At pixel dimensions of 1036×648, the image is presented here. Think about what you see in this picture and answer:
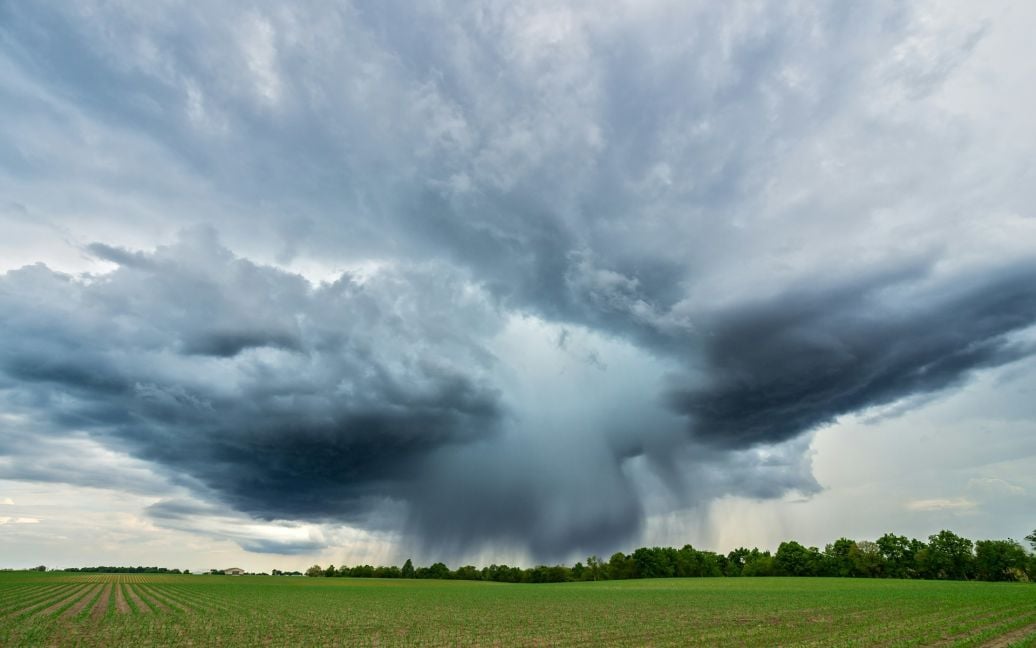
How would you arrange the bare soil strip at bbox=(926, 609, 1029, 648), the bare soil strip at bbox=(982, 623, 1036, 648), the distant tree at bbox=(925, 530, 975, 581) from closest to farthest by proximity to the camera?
the bare soil strip at bbox=(982, 623, 1036, 648) < the bare soil strip at bbox=(926, 609, 1029, 648) < the distant tree at bbox=(925, 530, 975, 581)

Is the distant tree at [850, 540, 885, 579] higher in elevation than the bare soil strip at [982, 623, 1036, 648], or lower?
higher

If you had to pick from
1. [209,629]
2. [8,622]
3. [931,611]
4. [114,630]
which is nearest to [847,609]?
[931,611]

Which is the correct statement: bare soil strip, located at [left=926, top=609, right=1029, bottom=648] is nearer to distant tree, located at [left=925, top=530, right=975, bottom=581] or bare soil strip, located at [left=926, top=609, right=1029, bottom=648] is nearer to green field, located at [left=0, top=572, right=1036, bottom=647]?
green field, located at [left=0, top=572, right=1036, bottom=647]

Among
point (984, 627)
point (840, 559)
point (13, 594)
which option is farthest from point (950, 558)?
point (13, 594)

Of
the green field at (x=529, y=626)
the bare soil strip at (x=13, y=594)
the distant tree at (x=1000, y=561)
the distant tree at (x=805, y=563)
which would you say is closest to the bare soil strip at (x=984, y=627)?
the green field at (x=529, y=626)

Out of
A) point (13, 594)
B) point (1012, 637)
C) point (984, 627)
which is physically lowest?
point (1012, 637)

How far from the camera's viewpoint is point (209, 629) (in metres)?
45.1

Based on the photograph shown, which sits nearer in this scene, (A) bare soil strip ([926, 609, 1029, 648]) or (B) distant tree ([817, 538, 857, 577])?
(A) bare soil strip ([926, 609, 1029, 648])

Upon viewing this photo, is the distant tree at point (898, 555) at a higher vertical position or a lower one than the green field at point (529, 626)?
higher

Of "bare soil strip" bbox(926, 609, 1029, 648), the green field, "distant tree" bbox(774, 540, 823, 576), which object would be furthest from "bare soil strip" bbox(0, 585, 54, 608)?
"distant tree" bbox(774, 540, 823, 576)

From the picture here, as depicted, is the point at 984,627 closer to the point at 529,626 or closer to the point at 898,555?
the point at 529,626

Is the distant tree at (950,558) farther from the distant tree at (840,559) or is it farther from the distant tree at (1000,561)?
the distant tree at (840,559)

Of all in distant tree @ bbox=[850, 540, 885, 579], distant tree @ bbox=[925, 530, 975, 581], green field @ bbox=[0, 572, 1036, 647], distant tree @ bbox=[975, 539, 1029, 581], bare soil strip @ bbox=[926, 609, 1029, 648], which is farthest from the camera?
distant tree @ bbox=[850, 540, 885, 579]

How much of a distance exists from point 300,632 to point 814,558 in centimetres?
20212
